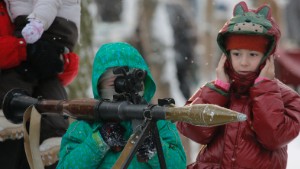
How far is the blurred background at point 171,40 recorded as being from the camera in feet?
24.7

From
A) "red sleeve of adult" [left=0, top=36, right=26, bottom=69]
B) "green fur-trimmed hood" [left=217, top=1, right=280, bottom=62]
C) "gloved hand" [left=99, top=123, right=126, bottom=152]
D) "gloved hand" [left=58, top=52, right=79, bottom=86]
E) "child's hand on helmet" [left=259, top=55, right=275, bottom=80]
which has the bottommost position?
"gloved hand" [left=58, top=52, right=79, bottom=86]

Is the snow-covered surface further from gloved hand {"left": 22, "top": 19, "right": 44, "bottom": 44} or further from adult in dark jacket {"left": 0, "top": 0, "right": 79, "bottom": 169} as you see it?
gloved hand {"left": 22, "top": 19, "right": 44, "bottom": 44}

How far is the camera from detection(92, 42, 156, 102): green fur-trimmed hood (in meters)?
3.85

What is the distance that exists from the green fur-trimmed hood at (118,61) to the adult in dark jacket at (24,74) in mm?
672

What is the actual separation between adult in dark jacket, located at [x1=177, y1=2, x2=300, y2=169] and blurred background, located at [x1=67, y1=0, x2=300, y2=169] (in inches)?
112

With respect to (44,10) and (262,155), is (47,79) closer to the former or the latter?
(44,10)

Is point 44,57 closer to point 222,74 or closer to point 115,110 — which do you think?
point 222,74

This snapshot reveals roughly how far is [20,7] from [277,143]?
5.44 ft

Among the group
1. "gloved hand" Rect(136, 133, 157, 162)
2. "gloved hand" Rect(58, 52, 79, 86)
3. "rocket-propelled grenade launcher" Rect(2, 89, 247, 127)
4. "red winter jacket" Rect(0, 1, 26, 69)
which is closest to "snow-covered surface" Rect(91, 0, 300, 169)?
"gloved hand" Rect(58, 52, 79, 86)

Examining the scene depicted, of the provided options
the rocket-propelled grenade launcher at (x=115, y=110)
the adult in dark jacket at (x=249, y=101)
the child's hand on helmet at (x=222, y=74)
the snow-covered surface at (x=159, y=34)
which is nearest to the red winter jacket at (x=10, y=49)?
the rocket-propelled grenade launcher at (x=115, y=110)

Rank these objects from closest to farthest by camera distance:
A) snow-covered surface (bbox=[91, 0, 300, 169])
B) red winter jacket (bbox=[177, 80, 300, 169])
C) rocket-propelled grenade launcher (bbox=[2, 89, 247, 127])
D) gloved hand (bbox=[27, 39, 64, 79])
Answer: rocket-propelled grenade launcher (bbox=[2, 89, 247, 127]), red winter jacket (bbox=[177, 80, 300, 169]), gloved hand (bbox=[27, 39, 64, 79]), snow-covered surface (bbox=[91, 0, 300, 169])

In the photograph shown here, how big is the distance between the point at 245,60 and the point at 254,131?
348 millimetres

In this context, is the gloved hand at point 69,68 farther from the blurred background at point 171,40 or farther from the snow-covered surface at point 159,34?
the snow-covered surface at point 159,34

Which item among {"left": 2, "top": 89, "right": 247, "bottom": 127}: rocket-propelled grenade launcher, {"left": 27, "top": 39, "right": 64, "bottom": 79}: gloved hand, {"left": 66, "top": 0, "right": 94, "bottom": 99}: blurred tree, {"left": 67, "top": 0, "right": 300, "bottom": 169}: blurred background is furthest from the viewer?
{"left": 67, "top": 0, "right": 300, "bottom": 169}: blurred background
